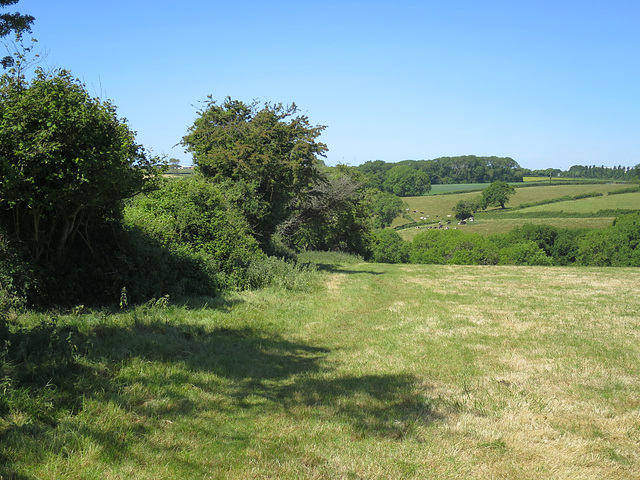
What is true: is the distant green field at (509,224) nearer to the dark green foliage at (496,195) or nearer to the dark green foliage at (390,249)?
Result: the dark green foliage at (496,195)

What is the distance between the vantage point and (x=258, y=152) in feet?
65.0

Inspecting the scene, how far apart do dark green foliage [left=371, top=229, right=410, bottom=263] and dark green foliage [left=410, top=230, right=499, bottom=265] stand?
5.75 feet

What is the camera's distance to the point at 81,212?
9.05 meters

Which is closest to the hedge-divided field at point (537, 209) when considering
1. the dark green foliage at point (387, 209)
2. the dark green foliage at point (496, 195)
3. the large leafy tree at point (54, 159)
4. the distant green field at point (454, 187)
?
the dark green foliage at point (387, 209)

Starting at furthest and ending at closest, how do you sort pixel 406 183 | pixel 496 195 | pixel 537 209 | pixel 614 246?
pixel 406 183, pixel 496 195, pixel 537 209, pixel 614 246

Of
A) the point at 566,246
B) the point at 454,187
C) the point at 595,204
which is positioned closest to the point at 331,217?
the point at 566,246

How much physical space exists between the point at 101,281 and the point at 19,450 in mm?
6001

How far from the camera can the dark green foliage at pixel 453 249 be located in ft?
222

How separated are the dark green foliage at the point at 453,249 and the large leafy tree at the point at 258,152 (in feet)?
166

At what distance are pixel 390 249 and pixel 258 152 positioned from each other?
5596 cm

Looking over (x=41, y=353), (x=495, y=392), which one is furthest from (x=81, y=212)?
(x=495, y=392)

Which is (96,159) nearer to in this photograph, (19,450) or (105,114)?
(105,114)

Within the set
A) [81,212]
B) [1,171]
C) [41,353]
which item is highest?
[1,171]

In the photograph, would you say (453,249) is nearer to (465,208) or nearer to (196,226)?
(465,208)
